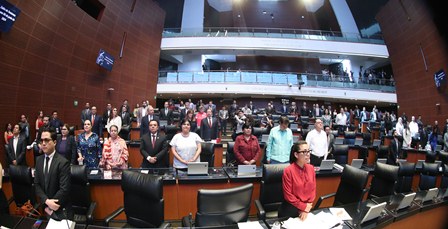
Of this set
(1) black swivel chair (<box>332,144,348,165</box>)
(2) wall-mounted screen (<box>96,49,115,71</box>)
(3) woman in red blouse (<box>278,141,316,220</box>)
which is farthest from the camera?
(2) wall-mounted screen (<box>96,49,115,71</box>)

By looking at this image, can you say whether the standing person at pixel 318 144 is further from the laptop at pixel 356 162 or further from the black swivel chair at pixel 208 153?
the black swivel chair at pixel 208 153

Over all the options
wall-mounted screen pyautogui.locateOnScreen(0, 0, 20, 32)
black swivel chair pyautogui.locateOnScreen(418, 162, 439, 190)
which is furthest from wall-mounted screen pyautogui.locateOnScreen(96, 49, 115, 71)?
black swivel chair pyautogui.locateOnScreen(418, 162, 439, 190)

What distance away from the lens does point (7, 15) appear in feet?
18.3

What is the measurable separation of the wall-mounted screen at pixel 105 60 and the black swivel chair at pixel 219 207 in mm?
9356

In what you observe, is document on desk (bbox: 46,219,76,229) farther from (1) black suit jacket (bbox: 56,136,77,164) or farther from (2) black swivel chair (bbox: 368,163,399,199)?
(2) black swivel chair (bbox: 368,163,399,199)

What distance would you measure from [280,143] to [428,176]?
133 inches

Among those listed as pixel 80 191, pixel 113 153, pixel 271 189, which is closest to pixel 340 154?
pixel 271 189

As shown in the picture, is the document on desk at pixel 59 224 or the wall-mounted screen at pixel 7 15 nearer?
the document on desk at pixel 59 224

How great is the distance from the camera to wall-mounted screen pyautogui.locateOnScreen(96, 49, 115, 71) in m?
9.41

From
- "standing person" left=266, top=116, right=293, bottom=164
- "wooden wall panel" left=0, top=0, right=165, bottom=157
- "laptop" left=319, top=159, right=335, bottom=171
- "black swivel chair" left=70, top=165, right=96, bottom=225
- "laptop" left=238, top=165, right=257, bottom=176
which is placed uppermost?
"wooden wall panel" left=0, top=0, right=165, bottom=157

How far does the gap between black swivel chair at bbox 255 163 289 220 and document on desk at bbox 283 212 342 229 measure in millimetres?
798

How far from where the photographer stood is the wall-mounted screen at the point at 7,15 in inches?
214

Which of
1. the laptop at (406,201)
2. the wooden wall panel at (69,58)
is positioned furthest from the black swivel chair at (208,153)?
the wooden wall panel at (69,58)

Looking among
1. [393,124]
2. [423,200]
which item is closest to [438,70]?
[393,124]
